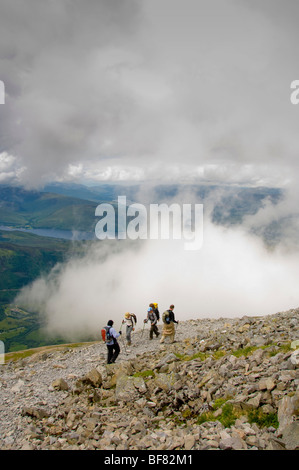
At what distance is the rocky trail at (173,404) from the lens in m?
9.13

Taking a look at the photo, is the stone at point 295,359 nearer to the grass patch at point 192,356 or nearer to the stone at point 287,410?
the stone at point 287,410

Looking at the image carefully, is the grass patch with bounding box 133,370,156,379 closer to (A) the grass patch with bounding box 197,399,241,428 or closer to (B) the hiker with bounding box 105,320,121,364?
(B) the hiker with bounding box 105,320,121,364

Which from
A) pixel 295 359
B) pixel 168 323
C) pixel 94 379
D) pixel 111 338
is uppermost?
pixel 295 359

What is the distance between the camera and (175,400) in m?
12.6

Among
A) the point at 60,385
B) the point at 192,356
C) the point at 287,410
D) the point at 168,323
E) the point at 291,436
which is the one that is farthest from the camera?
the point at 168,323

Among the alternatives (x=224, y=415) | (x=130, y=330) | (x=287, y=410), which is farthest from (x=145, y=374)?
(x=287, y=410)

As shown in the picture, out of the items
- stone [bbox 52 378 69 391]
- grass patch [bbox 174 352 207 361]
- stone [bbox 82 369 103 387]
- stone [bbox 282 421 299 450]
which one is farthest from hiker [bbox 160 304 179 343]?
stone [bbox 282 421 299 450]

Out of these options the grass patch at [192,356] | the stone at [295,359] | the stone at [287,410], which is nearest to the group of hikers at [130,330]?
the grass patch at [192,356]

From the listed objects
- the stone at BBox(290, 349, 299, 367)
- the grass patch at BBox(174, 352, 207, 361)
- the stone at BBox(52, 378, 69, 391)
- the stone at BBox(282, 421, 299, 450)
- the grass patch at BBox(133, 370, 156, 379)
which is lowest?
the stone at BBox(52, 378, 69, 391)

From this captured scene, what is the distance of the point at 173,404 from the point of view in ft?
41.5

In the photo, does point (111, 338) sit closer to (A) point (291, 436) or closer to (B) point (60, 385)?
(B) point (60, 385)

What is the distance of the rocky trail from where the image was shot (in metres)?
9.13
